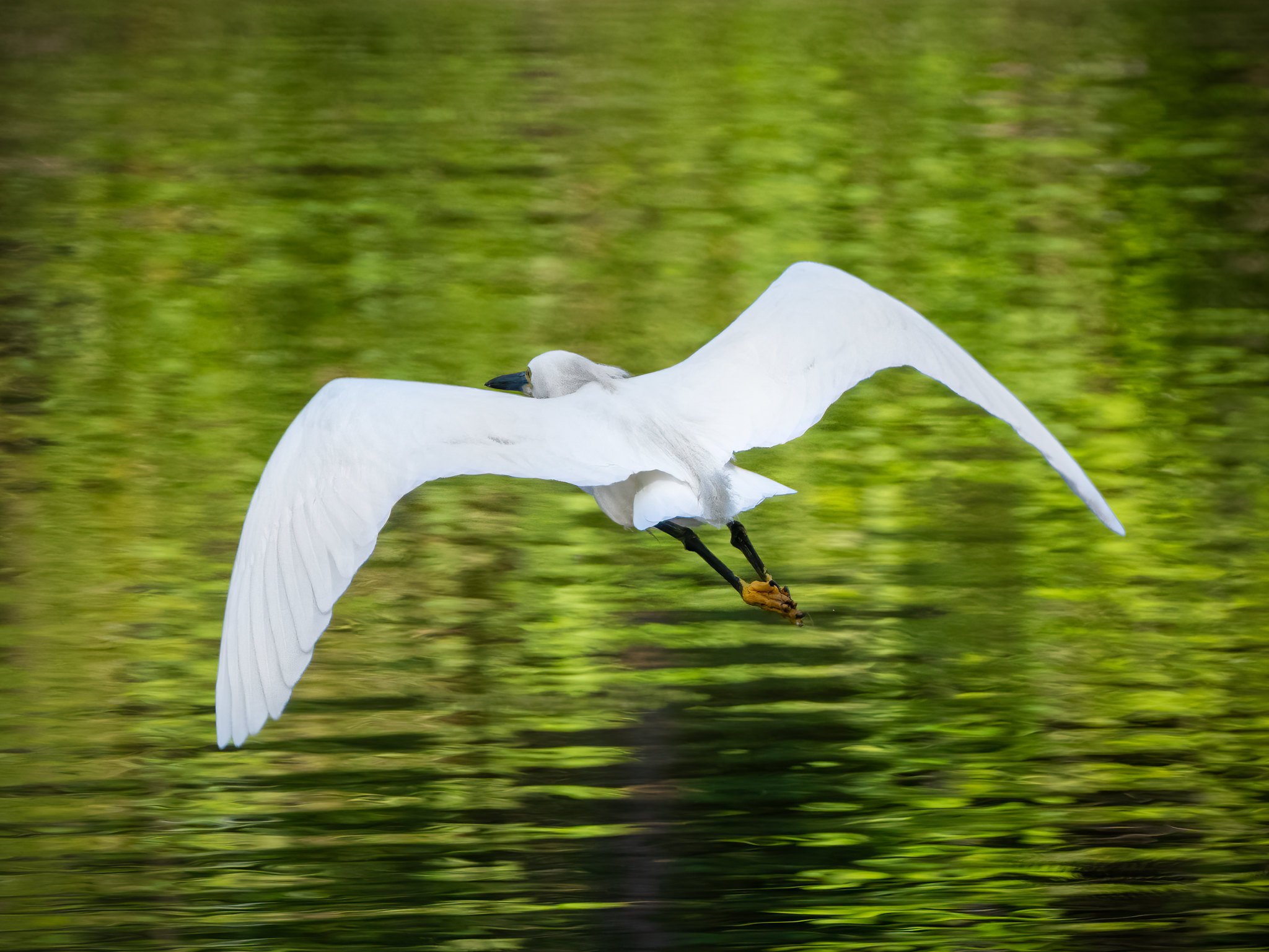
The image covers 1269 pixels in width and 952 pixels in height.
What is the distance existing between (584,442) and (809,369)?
0.93m

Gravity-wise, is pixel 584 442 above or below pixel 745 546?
above

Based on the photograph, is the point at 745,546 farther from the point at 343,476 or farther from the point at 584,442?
the point at 343,476

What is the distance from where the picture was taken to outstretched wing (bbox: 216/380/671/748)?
5844 mm

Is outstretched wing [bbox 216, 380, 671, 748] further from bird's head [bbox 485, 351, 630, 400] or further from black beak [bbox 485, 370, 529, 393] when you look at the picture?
black beak [bbox 485, 370, 529, 393]

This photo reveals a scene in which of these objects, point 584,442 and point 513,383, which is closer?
point 584,442

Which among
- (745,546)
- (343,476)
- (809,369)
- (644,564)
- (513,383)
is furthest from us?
(644,564)

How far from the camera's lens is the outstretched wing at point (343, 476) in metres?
5.84

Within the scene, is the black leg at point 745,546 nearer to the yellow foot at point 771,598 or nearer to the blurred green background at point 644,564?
the yellow foot at point 771,598

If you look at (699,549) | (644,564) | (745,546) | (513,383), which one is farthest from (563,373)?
(644,564)

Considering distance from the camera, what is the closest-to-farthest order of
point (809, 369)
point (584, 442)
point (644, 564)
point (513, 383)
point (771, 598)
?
point (584, 442), point (809, 369), point (771, 598), point (513, 383), point (644, 564)

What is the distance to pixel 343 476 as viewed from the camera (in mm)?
6195

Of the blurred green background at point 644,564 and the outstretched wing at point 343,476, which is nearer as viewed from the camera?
the outstretched wing at point 343,476

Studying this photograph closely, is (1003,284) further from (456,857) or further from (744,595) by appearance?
(456,857)

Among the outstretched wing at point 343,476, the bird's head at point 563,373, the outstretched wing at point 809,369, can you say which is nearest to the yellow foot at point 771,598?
the outstretched wing at point 809,369
